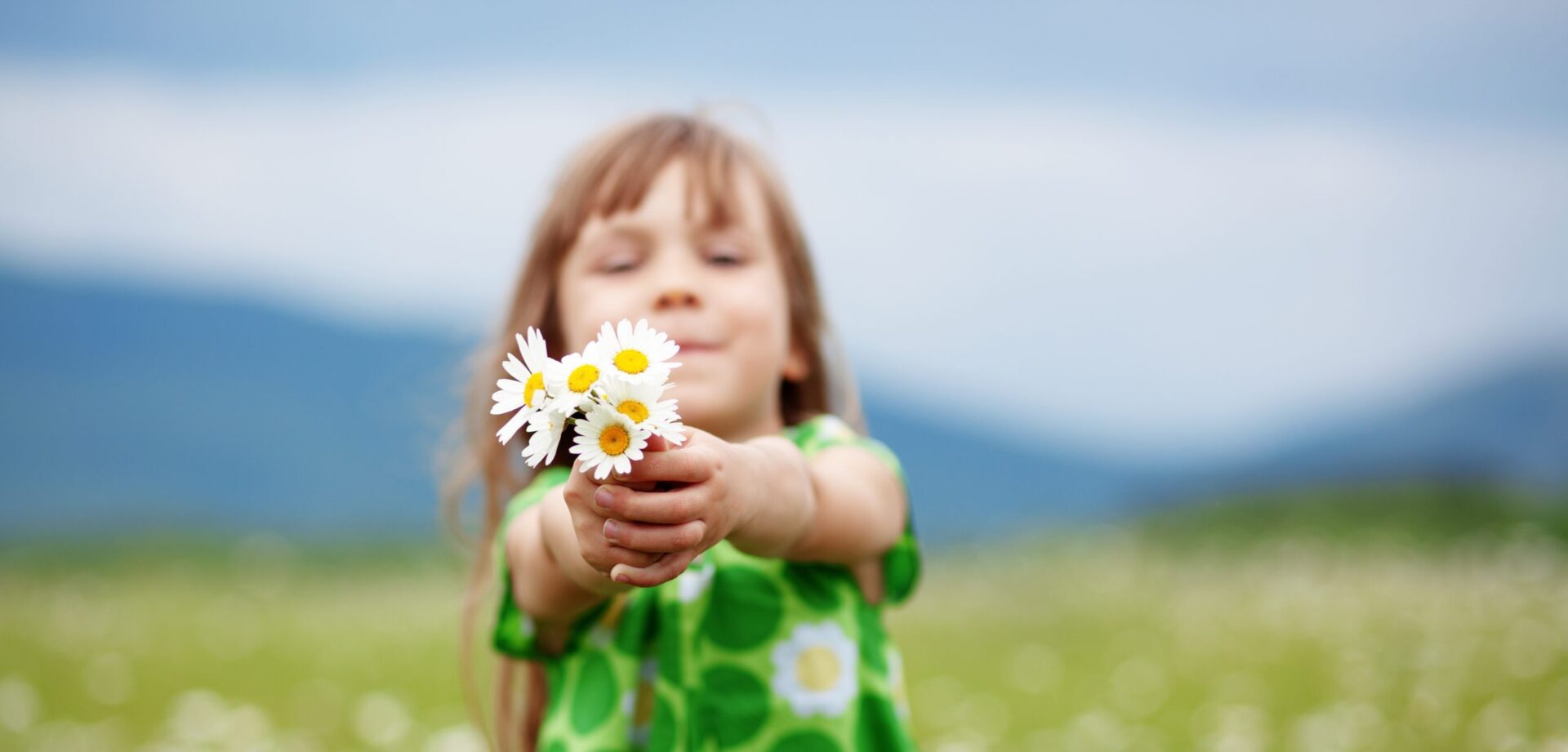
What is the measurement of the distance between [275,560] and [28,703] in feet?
9.61

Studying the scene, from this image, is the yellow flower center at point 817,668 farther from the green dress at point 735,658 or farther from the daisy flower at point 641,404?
the daisy flower at point 641,404

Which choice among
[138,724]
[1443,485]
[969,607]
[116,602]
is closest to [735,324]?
[138,724]

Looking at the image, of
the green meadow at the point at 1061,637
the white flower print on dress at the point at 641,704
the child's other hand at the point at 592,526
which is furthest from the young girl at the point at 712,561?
the green meadow at the point at 1061,637

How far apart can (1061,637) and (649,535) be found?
4.17 m

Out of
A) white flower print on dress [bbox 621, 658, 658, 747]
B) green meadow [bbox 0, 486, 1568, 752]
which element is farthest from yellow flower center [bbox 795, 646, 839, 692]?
green meadow [bbox 0, 486, 1568, 752]

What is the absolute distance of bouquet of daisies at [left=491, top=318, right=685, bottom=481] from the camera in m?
1.29

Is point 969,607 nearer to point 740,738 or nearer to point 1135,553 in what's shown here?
point 1135,553

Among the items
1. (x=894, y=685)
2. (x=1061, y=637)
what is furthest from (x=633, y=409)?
(x=1061, y=637)

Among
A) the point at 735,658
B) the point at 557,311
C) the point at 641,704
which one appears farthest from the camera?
the point at 557,311

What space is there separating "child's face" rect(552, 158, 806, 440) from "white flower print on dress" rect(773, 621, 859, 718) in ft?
1.07

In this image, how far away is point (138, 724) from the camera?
3969 mm

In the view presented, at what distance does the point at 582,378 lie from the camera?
129 centimetres

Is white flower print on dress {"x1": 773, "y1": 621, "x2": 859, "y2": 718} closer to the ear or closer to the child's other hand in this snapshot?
the ear

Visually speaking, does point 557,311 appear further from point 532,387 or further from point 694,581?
point 532,387
